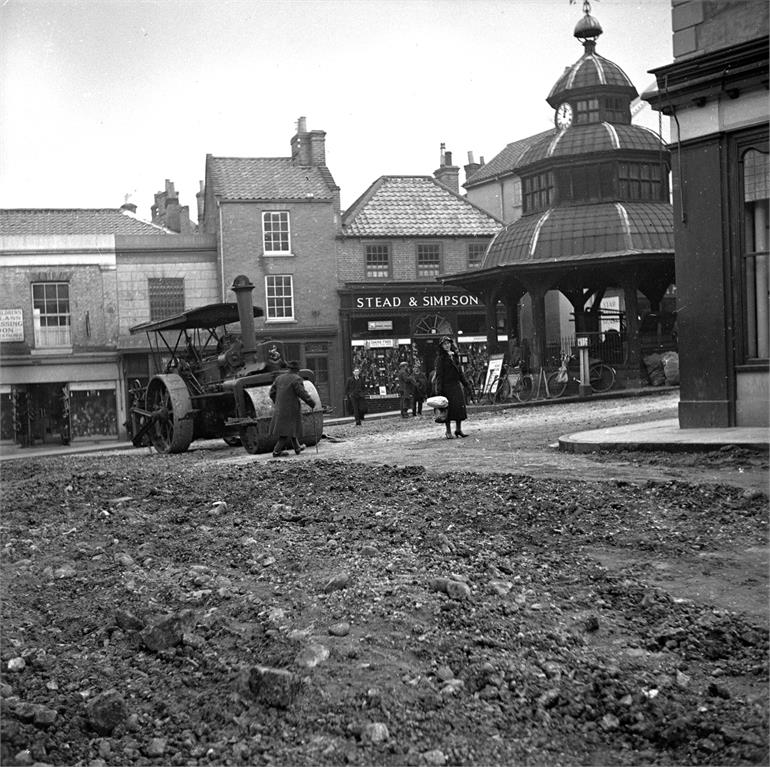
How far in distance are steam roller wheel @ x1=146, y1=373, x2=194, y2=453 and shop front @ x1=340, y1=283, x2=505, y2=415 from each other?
1440cm

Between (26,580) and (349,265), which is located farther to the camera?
(349,265)

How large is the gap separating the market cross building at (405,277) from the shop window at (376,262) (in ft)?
0.11

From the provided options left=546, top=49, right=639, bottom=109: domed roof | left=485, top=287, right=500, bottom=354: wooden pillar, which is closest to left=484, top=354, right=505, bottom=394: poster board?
left=485, top=287, right=500, bottom=354: wooden pillar

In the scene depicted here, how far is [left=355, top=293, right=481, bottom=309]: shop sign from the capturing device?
35.1 metres

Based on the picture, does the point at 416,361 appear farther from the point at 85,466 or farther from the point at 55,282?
the point at 85,466

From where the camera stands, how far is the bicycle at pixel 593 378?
26453 millimetres

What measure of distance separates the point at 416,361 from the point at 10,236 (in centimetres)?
1469

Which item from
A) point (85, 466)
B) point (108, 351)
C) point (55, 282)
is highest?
point (55, 282)

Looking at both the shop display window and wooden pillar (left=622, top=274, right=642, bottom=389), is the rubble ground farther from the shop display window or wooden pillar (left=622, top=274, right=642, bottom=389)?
the shop display window

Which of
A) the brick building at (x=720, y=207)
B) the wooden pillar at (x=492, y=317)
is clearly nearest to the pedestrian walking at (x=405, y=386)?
the wooden pillar at (x=492, y=317)

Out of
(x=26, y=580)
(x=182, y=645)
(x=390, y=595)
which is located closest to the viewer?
(x=182, y=645)

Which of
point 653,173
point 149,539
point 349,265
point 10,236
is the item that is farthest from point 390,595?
point 349,265

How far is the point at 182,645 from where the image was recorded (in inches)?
202

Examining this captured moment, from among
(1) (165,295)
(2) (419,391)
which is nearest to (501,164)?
(2) (419,391)
